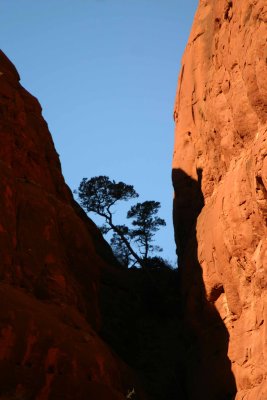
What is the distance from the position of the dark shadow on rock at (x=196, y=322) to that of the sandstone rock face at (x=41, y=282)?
2961mm

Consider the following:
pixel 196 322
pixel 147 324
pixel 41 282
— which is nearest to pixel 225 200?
pixel 196 322

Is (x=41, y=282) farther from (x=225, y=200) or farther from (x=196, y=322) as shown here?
(x=196, y=322)

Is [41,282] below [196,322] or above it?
below

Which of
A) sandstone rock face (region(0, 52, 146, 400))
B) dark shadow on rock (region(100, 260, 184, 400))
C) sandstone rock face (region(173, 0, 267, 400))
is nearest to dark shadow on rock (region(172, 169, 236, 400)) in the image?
sandstone rock face (region(173, 0, 267, 400))

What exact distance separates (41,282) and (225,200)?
7978 mm

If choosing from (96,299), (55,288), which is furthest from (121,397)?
(96,299)

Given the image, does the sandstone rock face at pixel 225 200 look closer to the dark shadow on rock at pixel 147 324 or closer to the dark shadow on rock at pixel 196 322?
the dark shadow on rock at pixel 196 322

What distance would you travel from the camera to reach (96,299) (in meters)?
27.0

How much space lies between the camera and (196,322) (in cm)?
2911

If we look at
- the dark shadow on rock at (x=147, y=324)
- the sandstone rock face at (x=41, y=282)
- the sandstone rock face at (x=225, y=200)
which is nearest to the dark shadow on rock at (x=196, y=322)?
the sandstone rock face at (x=225, y=200)

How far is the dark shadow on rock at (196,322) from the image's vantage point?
1023 inches

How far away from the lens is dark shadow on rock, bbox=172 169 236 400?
2598 centimetres

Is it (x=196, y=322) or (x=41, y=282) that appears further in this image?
(x=196, y=322)

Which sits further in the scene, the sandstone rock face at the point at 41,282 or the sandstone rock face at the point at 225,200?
the sandstone rock face at the point at 225,200
